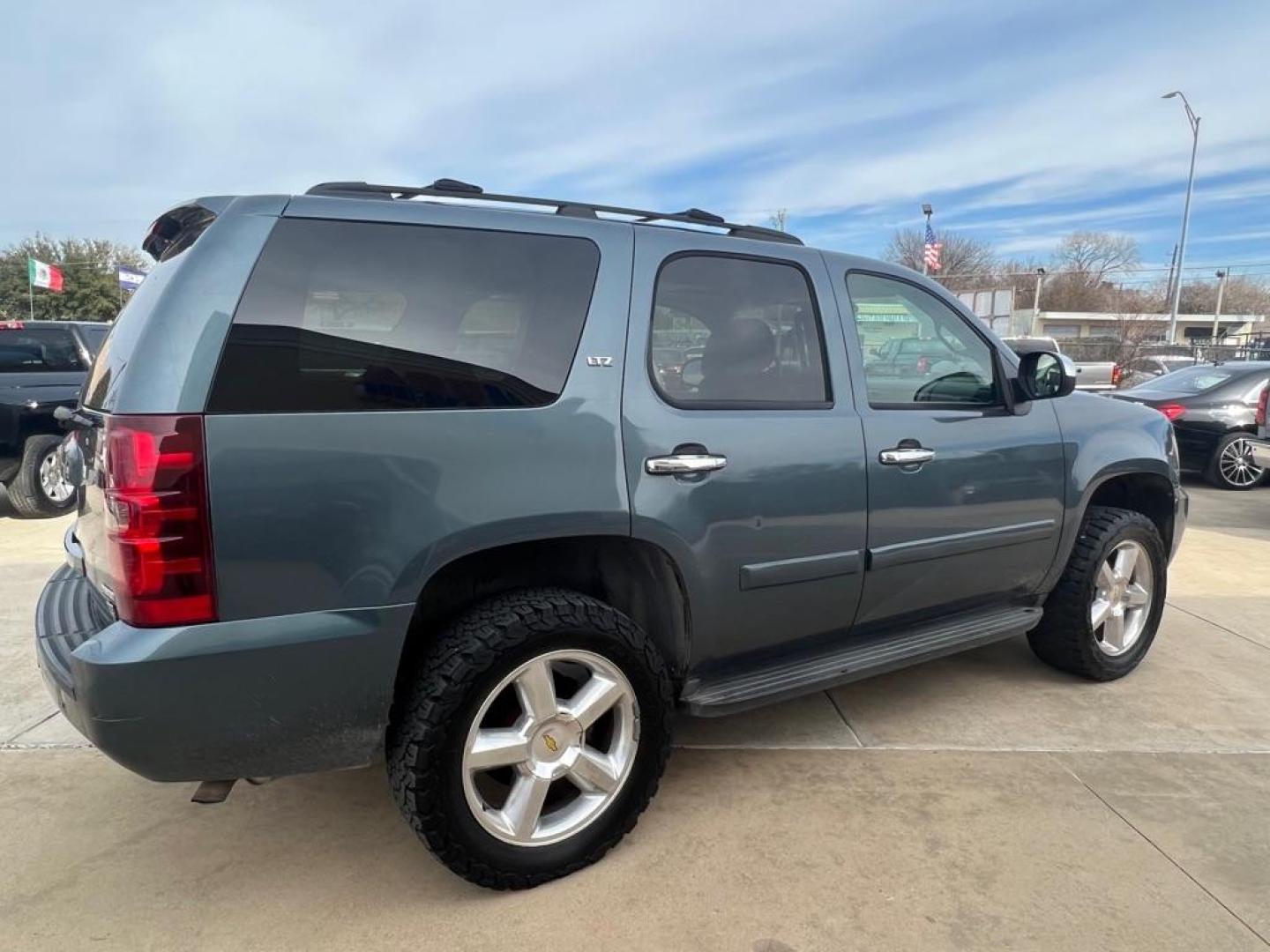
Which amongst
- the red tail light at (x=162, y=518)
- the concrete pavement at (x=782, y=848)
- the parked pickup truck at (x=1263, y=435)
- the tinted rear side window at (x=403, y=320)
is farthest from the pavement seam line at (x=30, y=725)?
the parked pickup truck at (x=1263, y=435)

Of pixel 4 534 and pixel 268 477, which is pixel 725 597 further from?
pixel 4 534

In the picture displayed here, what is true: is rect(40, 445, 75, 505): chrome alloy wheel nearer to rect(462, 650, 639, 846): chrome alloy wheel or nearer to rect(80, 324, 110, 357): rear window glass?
rect(80, 324, 110, 357): rear window glass

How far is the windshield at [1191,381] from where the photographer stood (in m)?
9.38

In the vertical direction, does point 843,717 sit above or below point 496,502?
below

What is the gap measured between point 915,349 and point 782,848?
6.25 feet

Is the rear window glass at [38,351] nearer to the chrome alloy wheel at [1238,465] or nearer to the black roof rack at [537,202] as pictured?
the black roof rack at [537,202]

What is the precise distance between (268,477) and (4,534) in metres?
6.22

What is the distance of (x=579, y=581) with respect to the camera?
8.63 feet

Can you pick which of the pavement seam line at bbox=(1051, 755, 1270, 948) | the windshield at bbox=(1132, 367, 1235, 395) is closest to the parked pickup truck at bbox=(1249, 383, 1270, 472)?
the windshield at bbox=(1132, 367, 1235, 395)

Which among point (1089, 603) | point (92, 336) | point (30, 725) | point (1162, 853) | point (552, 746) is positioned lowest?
point (1162, 853)

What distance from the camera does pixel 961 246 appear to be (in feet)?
183

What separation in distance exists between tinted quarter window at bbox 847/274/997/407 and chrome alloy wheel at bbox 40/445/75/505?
6.83 meters

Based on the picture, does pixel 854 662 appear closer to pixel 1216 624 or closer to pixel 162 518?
pixel 162 518

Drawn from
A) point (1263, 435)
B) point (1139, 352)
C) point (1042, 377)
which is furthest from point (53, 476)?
point (1139, 352)
